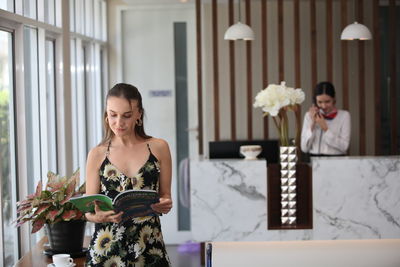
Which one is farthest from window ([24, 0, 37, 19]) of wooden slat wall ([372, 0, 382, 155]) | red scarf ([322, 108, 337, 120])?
wooden slat wall ([372, 0, 382, 155])

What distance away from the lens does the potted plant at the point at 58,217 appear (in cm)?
405

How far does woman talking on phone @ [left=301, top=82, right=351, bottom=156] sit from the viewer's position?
20.9 ft

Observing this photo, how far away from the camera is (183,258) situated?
7969mm

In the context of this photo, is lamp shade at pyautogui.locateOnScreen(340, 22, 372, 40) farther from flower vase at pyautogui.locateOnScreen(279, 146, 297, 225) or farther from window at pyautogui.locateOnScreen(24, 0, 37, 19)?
window at pyautogui.locateOnScreen(24, 0, 37, 19)

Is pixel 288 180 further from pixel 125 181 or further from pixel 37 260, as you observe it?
pixel 125 181

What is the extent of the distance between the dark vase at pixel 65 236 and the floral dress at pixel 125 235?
110cm

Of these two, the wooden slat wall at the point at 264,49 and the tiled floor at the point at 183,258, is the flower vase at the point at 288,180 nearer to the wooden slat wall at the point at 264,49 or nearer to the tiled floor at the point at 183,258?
the wooden slat wall at the point at 264,49

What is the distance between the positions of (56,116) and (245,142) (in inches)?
80.6

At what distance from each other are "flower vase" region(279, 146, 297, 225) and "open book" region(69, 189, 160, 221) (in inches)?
124

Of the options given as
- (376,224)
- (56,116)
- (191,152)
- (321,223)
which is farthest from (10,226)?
(191,152)

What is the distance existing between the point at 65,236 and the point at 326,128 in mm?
2976

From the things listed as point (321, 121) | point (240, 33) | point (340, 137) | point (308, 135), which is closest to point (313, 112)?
point (321, 121)

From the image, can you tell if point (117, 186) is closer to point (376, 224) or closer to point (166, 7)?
point (376, 224)

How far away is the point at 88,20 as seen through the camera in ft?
25.7
